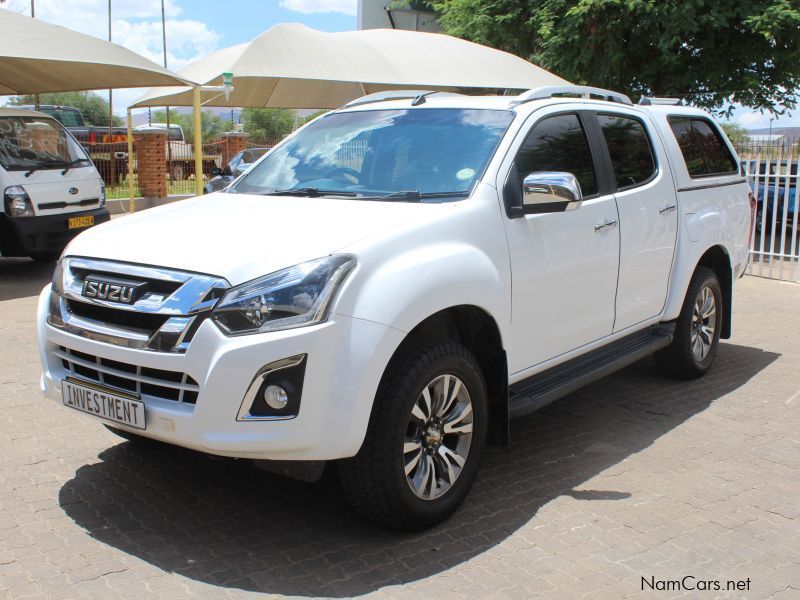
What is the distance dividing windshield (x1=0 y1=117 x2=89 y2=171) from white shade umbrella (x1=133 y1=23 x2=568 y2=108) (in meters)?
3.12

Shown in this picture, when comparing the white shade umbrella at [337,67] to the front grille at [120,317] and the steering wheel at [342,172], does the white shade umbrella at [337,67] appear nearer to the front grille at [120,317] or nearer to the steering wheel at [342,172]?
the steering wheel at [342,172]

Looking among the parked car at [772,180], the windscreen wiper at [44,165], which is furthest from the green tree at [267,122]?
the parked car at [772,180]

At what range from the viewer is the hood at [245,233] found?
329 cm

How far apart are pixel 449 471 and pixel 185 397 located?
1234mm

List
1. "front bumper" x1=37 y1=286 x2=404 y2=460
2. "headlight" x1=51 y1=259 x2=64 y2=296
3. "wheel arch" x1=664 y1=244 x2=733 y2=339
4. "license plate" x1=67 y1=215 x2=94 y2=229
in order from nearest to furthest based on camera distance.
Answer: "front bumper" x1=37 y1=286 x2=404 y2=460, "headlight" x1=51 y1=259 x2=64 y2=296, "wheel arch" x1=664 y1=244 x2=733 y2=339, "license plate" x1=67 y1=215 x2=94 y2=229

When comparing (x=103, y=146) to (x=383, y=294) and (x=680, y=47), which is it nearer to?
(x=680, y=47)

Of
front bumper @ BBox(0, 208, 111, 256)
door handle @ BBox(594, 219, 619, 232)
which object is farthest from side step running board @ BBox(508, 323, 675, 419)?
front bumper @ BBox(0, 208, 111, 256)

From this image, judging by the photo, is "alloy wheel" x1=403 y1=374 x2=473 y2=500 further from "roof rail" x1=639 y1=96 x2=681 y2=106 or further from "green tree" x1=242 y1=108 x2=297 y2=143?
"green tree" x1=242 y1=108 x2=297 y2=143

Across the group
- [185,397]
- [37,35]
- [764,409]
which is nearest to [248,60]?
[37,35]

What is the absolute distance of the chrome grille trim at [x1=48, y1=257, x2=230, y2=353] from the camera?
3.18 meters

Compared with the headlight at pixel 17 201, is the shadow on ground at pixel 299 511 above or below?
below

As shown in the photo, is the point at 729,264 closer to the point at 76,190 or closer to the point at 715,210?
the point at 715,210

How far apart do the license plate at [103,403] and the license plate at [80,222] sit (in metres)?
7.56

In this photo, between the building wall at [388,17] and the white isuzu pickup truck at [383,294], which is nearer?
the white isuzu pickup truck at [383,294]
